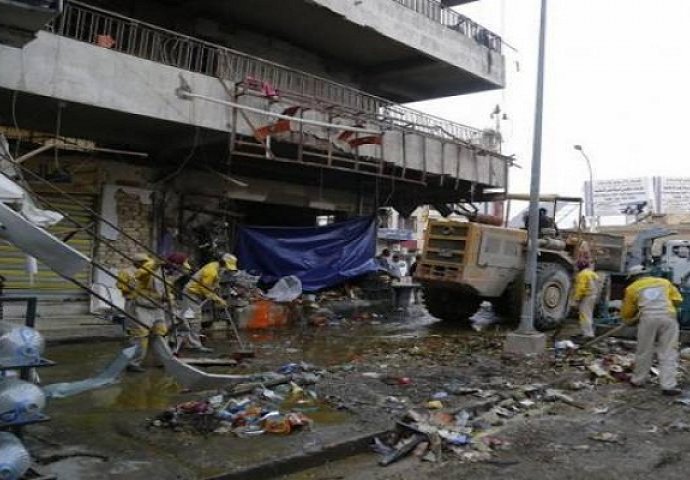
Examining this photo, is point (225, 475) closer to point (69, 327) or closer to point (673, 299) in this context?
point (673, 299)

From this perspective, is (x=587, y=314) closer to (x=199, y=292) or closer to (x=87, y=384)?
(x=199, y=292)

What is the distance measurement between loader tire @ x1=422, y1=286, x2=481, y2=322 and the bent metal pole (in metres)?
3.97

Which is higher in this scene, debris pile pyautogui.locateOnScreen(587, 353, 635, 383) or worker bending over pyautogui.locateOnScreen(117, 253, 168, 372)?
worker bending over pyautogui.locateOnScreen(117, 253, 168, 372)

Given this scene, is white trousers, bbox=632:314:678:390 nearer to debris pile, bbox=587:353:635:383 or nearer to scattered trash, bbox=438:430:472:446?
debris pile, bbox=587:353:635:383

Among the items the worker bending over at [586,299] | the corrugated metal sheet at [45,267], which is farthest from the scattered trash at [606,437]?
the corrugated metal sheet at [45,267]

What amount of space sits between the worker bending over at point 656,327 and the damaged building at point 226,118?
6.09m

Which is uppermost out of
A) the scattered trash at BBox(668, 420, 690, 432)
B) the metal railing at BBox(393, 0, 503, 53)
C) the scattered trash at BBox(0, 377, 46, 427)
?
the metal railing at BBox(393, 0, 503, 53)

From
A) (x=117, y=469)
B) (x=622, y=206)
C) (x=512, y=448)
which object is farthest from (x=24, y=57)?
(x=622, y=206)

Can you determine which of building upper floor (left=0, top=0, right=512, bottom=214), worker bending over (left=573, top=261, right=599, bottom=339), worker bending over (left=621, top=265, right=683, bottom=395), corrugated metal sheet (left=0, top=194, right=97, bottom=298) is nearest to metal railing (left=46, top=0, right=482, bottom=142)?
building upper floor (left=0, top=0, right=512, bottom=214)

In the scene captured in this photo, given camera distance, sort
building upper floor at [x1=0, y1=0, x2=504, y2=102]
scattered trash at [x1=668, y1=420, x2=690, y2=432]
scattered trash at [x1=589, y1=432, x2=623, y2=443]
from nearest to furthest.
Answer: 1. scattered trash at [x1=589, y1=432, x2=623, y2=443]
2. scattered trash at [x1=668, y1=420, x2=690, y2=432]
3. building upper floor at [x1=0, y1=0, x2=504, y2=102]

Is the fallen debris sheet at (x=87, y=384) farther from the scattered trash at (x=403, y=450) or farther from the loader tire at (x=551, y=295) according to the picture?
the loader tire at (x=551, y=295)

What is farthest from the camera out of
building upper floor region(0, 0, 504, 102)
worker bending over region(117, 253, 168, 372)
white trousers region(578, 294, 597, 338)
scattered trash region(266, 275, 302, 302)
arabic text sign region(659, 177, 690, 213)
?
arabic text sign region(659, 177, 690, 213)

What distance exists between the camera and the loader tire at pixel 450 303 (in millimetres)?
14250

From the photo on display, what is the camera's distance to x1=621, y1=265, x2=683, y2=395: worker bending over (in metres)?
7.91
